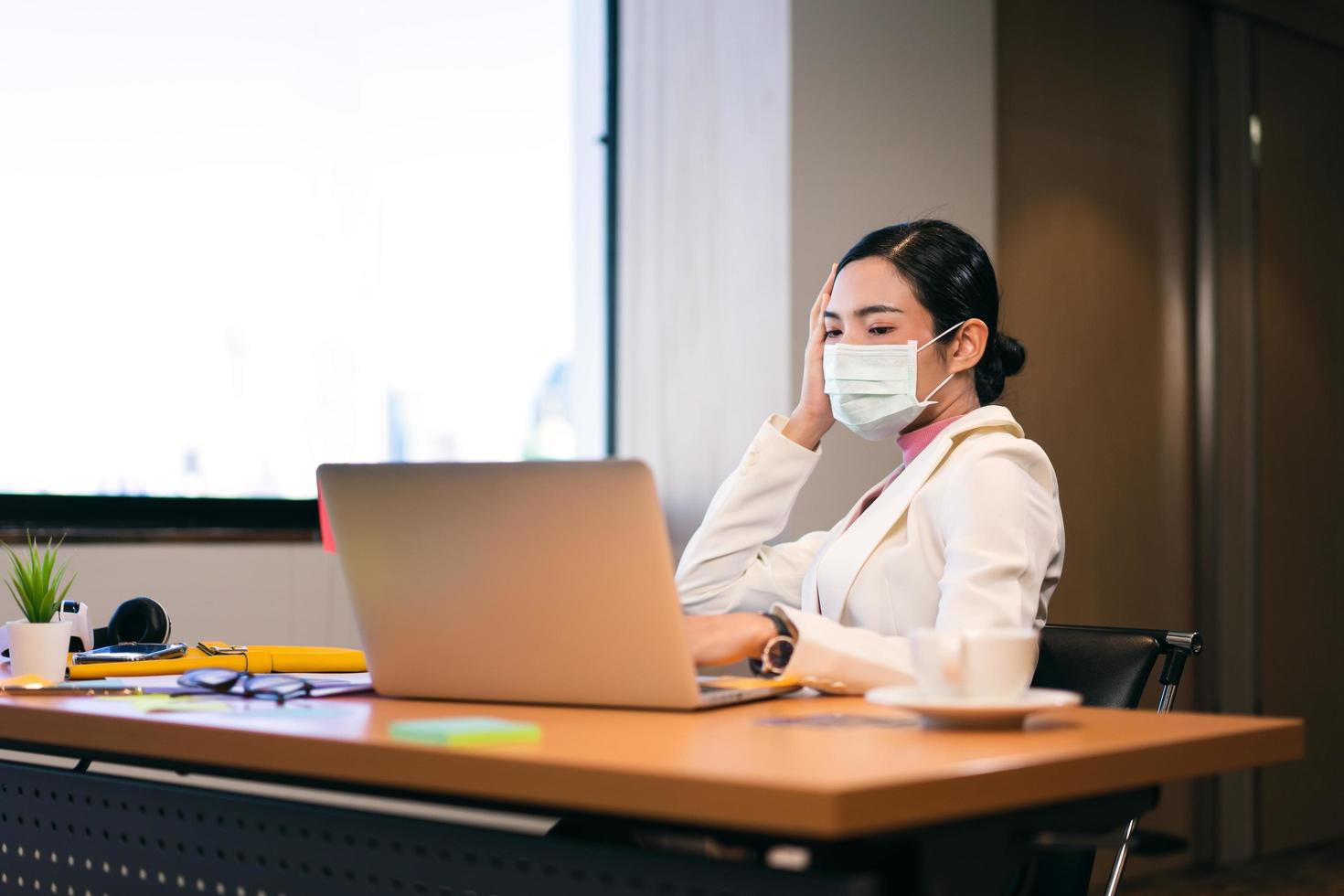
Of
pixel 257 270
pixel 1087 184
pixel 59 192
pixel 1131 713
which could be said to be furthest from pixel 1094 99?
pixel 1131 713

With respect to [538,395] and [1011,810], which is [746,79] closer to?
[538,395]

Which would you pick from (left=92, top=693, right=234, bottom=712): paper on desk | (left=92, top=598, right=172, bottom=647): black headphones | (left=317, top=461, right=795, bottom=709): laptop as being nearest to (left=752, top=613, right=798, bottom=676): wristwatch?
(left=317, top=461, right=795, bottom=709): laptop

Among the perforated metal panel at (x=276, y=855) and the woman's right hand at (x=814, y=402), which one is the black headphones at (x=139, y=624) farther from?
the woman's right hand at (x=814, y=402)

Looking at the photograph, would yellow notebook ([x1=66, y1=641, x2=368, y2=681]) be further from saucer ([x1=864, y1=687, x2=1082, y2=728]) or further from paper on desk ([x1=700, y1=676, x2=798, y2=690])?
saucer ([x1=864, y1=687, x2=1082, y2=728])

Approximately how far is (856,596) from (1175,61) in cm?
331

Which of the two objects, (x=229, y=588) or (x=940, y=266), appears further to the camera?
(x=229, y=588)

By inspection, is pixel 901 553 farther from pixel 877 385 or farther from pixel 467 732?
pixel 467 732

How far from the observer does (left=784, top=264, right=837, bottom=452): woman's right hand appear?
2066 millimetres

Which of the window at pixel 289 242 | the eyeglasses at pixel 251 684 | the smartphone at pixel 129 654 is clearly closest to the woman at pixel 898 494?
the eyeglasses at pixel 251 684

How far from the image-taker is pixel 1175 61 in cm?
446

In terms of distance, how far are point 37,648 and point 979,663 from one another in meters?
0.99

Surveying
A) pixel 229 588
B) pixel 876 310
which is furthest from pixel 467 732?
pixel 229 588

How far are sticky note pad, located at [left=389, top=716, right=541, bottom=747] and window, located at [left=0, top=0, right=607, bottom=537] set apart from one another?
185 cm

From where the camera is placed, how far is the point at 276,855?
123 cm
